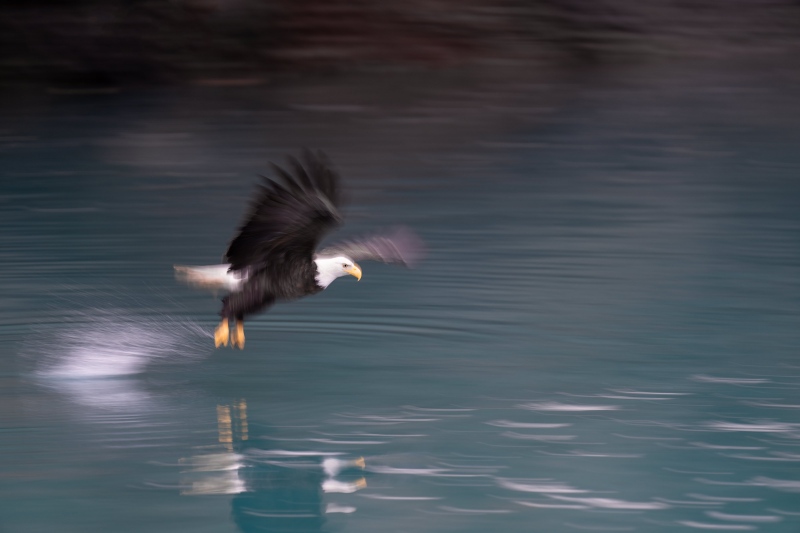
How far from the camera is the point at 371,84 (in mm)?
19250

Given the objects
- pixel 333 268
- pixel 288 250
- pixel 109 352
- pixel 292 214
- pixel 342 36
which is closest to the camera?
pixel 292 214

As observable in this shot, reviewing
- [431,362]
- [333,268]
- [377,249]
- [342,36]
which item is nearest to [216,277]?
[333,268]

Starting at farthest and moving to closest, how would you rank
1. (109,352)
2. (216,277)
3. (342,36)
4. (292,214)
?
(342,36)
(109,352)
(216,277)
(292,214)

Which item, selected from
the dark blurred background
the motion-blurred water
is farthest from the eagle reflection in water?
the dark blurred background

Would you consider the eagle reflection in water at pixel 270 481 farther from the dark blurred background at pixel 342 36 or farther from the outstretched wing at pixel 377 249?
the dark blurred background at pixel 342 36

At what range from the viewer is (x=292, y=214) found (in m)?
4.38

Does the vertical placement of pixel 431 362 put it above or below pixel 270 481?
above

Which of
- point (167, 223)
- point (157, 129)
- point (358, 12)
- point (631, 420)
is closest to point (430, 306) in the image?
point (631, 420)

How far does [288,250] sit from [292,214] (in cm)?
36

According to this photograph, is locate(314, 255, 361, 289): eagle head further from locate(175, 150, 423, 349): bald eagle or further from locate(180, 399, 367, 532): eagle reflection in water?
locate(180, 399, 367, 532): eagle reflection in water

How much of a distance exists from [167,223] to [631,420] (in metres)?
5.29

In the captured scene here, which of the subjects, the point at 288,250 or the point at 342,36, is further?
the point at 342,36

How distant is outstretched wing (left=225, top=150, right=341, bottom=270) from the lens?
4258mm

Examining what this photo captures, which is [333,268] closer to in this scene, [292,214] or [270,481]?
[292,214]
